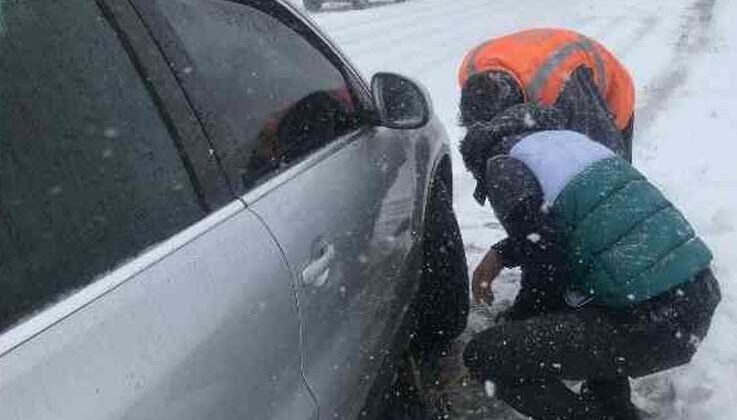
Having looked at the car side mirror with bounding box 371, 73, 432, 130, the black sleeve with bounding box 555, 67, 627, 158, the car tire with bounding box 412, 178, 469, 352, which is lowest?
the car tire with bounding box 412, 178, 469, 352

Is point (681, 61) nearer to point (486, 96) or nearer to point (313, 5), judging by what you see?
point (486, 96)

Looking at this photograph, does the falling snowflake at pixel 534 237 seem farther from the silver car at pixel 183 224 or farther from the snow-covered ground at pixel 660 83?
the snow-covered ground at pixel 660 83

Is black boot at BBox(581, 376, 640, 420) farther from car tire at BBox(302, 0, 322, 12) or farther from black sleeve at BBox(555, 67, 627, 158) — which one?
car tire at BBox(302, 0, 322, 12)

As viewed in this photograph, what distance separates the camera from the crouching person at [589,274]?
2771mm

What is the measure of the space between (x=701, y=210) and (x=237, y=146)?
4.07 m

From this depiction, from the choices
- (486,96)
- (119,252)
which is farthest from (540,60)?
(119,252)

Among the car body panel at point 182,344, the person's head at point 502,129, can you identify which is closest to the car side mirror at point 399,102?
the person's head at point 502,129

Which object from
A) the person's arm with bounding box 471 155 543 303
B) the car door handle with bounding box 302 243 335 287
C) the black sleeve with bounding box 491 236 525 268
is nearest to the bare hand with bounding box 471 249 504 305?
the black sleeve with bounding box 491 236 525 268

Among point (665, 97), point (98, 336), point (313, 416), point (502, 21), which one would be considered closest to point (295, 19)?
point (313, 416)

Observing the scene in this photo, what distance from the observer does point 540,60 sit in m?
3.61

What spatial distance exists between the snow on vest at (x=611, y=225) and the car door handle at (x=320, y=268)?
2.99 feet

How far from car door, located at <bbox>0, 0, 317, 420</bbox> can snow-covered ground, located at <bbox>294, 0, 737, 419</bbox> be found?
83.0 inches

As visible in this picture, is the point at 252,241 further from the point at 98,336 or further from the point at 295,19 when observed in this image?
the point at 295,19

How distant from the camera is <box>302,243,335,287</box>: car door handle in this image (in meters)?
2.03
